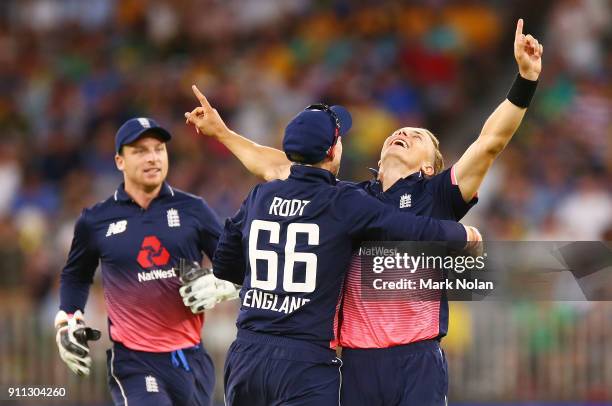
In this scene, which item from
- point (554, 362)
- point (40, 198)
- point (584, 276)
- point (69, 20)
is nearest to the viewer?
point (584, 276)

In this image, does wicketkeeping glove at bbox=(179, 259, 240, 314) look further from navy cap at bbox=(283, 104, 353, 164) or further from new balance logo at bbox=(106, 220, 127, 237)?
navy cap at bbox=(283, 104, 353, 164)

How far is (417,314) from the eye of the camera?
265 inches

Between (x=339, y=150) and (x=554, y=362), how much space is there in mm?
6412

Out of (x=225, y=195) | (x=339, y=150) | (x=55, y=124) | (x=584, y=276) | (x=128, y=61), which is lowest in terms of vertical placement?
(x=584, y=276)

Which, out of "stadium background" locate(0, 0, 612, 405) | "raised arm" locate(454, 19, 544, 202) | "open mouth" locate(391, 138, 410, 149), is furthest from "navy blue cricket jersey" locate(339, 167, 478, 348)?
"stadium background" locate(0, 0, 612, 405)

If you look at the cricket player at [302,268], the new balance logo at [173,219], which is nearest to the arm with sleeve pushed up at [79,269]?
the new balance logo at [173,219]

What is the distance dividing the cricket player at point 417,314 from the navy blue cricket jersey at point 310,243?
0.82 ft

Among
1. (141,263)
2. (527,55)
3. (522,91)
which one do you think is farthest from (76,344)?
(527,55)

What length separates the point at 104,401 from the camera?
1261 centimetres

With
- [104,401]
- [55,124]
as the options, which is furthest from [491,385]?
[55,124]

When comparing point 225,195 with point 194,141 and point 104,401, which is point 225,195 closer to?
point 194,141

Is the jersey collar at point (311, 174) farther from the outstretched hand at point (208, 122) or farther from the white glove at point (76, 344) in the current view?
the white glove at point (76, 344)

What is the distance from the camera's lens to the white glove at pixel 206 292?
8.06 m

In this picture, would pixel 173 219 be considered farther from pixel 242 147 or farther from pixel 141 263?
pixel 242 147
